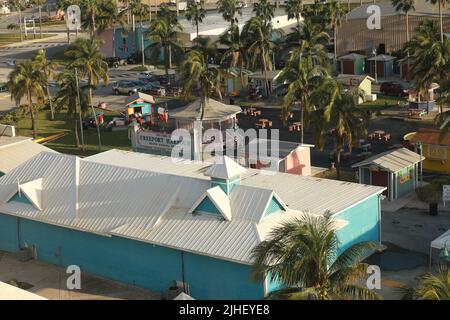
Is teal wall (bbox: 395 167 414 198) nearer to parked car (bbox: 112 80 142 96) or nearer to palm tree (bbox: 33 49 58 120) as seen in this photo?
palm tree (bbox: 33 49 58 120)

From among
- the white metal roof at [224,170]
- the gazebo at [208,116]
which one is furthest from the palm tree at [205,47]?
the white metal roof at [224,170]

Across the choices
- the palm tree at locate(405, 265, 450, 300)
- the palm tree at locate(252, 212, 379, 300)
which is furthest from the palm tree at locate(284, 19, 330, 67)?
the palm tree at locate(405, 265, 450, 300)

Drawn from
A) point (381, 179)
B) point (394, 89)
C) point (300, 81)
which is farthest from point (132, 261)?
point (394, 89)

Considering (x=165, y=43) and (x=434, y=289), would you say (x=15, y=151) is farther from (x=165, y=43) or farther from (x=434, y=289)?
(x=165, y=43)

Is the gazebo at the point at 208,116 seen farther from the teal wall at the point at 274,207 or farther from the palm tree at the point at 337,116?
the teal wall at the point at 274,207

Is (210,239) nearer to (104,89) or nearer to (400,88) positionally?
(400,88)
